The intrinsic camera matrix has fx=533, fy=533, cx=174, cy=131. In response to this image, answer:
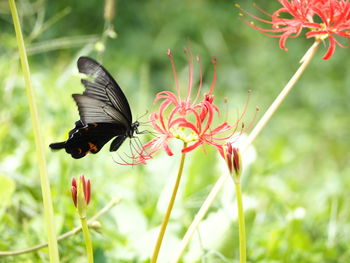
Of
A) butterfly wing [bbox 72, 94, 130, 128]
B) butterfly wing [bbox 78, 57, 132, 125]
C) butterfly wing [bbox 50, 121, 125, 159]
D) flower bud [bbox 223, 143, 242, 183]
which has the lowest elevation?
flower bud [bbox 223, 143, 242, 183]

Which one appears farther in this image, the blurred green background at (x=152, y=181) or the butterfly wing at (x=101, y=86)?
the blurred green background at (x=152, y=181)

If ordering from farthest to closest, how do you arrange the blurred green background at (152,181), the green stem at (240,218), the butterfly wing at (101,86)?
the blurred green background at (152,181), the butterfly wing at (101,86), the green stem at (240,218)

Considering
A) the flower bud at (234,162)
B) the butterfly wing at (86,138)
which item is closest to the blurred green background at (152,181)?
the flower bud at (234,162)

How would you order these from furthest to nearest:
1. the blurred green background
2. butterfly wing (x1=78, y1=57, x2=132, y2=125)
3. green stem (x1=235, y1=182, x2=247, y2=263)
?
1. the blurred green background
2. butterfly wing (x1=78, y1=57, x2=132, y2=125)
3. green stem (x1=235, y1=182, x2=247, y2=263)

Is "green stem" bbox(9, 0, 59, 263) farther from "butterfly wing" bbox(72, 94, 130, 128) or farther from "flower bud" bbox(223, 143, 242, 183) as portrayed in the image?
"flower bud" bbox(223, 143, 242, 183)

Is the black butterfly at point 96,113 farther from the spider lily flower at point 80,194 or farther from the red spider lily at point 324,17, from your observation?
the red spider lily at point 324,17

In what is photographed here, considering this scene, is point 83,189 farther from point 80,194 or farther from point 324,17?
point 324,17

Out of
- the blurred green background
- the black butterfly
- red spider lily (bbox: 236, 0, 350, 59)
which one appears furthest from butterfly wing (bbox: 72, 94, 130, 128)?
red spider lily (bbox: 236, 0, 350, 59)

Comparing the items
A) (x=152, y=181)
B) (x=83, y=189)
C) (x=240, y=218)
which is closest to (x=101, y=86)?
(x=83, y=189)

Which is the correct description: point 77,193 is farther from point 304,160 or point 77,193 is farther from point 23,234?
point 304,160
